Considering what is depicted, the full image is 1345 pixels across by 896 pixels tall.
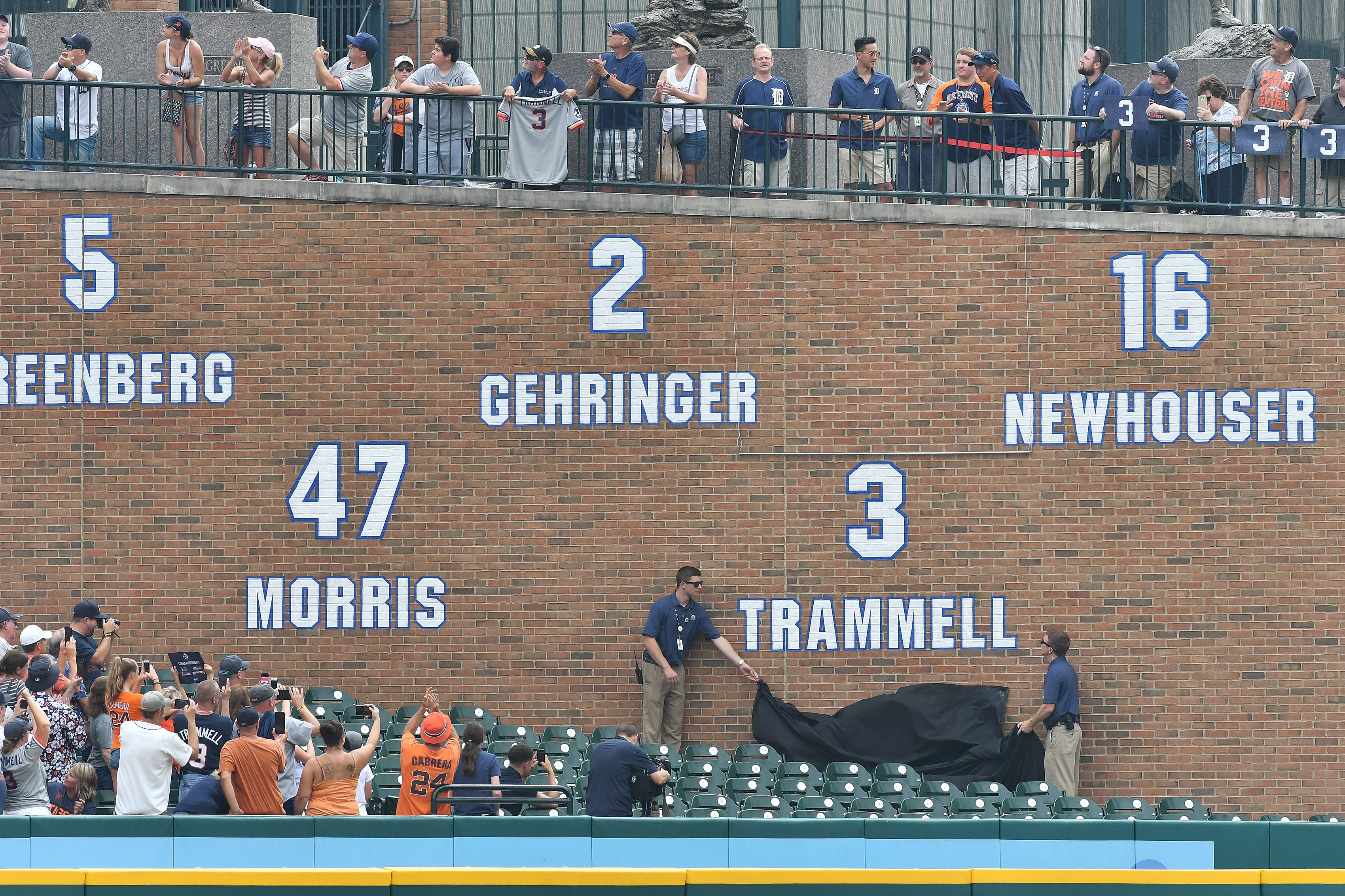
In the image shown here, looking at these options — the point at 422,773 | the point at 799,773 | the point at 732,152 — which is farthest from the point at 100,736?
the point at 732,152

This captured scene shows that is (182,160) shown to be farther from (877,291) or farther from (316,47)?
(877,291)

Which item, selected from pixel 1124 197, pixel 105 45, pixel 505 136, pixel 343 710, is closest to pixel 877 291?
pixel 1124 197

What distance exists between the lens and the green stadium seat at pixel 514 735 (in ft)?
50.9

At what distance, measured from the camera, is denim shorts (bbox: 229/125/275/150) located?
17734 mm

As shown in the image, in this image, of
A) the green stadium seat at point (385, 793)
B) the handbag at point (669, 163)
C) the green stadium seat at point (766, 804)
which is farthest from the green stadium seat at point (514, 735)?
the handbag at point (669, 163)

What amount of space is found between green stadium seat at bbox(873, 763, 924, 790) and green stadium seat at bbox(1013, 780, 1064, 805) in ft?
2.80

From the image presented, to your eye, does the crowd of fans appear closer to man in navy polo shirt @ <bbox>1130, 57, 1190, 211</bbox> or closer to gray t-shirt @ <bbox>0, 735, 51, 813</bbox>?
man in navy polo shirt @ <bbox>1130, 57, 1190, 211</bbox>

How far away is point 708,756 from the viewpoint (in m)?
16.0

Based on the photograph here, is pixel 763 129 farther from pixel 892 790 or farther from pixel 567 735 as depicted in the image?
pixel 892 790

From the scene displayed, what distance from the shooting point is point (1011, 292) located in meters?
17.0

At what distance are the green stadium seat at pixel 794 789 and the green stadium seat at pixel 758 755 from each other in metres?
0.80

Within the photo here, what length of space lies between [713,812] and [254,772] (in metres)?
3.56

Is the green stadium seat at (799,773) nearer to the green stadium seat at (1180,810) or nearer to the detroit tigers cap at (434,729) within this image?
the green stadium seat at (1180,810)

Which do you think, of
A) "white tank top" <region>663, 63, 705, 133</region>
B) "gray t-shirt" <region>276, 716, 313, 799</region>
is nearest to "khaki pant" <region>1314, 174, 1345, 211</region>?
"white tank top" <region>663, 63, 705, 133</region>
